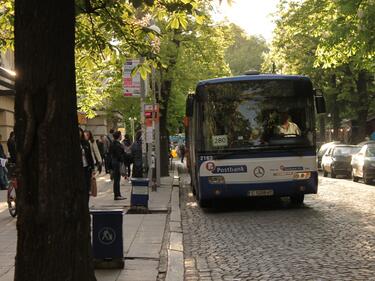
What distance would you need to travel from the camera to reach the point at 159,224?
12156 millimetres

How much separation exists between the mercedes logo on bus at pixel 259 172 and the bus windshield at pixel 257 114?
49 centimetres

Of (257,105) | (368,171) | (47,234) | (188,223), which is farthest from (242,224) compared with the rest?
(368,171)

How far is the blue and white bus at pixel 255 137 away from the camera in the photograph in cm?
1390

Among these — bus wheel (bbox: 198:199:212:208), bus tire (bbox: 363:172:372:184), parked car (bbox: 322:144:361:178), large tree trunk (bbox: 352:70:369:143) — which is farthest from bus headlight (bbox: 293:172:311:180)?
large tree trunk (bbox: 352:70:369:143)

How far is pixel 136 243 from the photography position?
31.8 ft

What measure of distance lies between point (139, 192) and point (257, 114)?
3.14 m

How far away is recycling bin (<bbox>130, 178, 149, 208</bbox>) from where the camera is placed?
45.3 feet

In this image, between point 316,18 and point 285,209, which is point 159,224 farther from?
point 316,18

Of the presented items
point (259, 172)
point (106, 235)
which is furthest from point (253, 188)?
point (106, 235)

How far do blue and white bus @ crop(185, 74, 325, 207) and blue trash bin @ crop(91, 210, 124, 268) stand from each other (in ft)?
21.3

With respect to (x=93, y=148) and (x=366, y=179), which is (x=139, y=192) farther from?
(x=366, y=179)

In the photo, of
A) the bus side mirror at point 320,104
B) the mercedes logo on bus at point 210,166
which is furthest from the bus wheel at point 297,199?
the mercedes logo on bus at point 210,166

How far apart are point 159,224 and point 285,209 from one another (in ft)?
12.3

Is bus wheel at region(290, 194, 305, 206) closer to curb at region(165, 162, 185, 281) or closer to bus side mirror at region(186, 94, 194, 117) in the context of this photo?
curb at region(165, 162, 185, 281)
